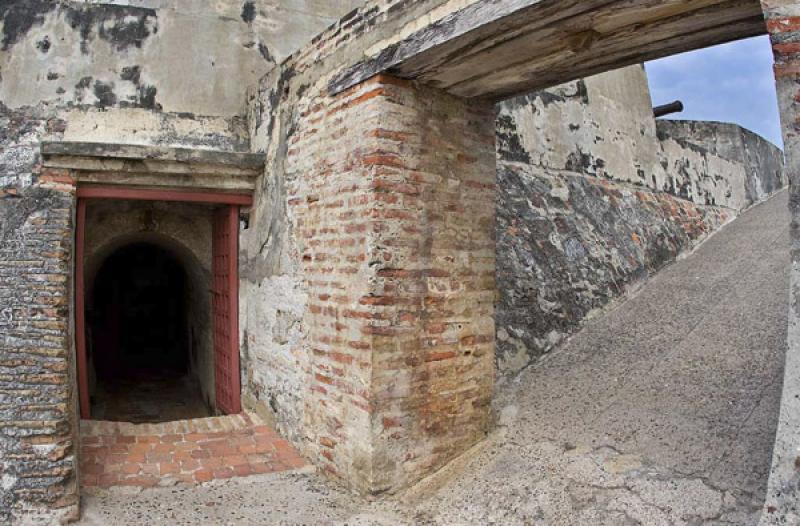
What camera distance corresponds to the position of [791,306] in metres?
2.24

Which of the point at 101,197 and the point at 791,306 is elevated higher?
the point at 101,197

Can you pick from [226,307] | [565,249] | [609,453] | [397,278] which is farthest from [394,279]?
[565,249]

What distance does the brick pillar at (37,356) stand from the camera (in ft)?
11.6

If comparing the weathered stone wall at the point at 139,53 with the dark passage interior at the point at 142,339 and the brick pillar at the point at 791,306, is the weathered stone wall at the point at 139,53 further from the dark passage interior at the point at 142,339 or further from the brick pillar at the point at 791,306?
the brick pillar at the point at 791,306

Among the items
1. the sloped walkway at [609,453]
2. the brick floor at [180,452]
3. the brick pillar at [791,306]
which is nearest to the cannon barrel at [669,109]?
the sloped walkway at [609,453]

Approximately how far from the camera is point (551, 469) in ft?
12.2

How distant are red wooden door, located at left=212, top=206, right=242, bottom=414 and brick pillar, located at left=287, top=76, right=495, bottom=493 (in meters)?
1.61

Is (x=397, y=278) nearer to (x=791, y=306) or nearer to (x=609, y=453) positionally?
(x=609, y=453)

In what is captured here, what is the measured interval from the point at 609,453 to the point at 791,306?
5.64 ft

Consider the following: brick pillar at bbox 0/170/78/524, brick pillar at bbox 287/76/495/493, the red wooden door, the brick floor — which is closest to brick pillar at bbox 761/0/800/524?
brick pillar at bbox 287/76/495/493

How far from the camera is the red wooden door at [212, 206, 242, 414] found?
5.90 meters

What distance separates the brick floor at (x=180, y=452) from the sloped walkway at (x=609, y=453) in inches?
8.2

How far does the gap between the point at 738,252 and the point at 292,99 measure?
529 centimetres

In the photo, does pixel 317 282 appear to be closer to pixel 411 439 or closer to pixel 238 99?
pixel 411 439
